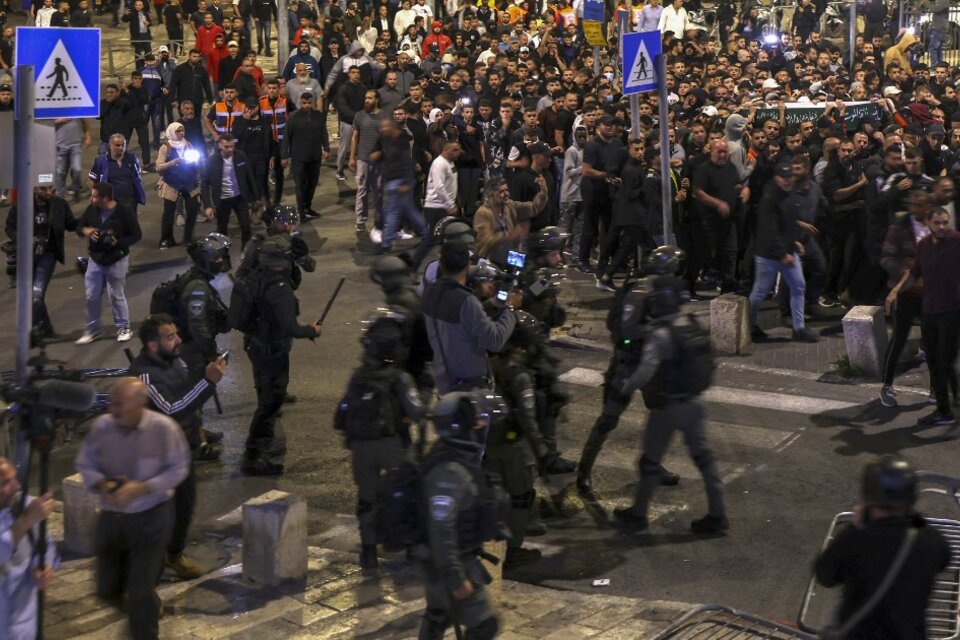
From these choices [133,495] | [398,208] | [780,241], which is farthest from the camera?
[398,208]

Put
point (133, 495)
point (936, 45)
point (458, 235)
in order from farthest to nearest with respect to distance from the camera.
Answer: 1. point (936, 45)
2. point (458, 235)
3. point (133, 495)

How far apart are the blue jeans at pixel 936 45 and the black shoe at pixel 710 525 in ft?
73.4

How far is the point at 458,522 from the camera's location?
6.48 meters

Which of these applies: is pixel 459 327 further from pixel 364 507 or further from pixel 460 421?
pixel 460 421

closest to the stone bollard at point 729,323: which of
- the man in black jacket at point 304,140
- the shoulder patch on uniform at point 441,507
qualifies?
the man in black jacket at point 304,140

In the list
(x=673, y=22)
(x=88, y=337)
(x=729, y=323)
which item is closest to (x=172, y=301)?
(x=88, y=337)

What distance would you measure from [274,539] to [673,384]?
104 inches

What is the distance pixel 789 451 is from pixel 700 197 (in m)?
4.48

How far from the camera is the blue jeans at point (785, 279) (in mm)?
13305

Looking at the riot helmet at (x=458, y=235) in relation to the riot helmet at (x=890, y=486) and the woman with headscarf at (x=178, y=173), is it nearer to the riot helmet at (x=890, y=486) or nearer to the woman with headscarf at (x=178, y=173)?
the riot helmet at (x=890, y=486)

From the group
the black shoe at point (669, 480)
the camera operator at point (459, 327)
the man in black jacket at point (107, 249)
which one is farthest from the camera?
the man in black jacket at point (107, 249)

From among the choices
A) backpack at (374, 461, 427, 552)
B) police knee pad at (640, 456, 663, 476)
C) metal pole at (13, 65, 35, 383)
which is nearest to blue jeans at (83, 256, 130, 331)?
metal pole at (13, 65, 35, 383)

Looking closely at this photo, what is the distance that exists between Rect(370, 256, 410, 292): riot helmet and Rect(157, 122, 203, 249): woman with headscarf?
8540 mm

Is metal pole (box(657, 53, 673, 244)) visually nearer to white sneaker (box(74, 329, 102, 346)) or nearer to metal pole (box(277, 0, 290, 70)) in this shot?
white sneaker (box(74, 329, 102, 346))
